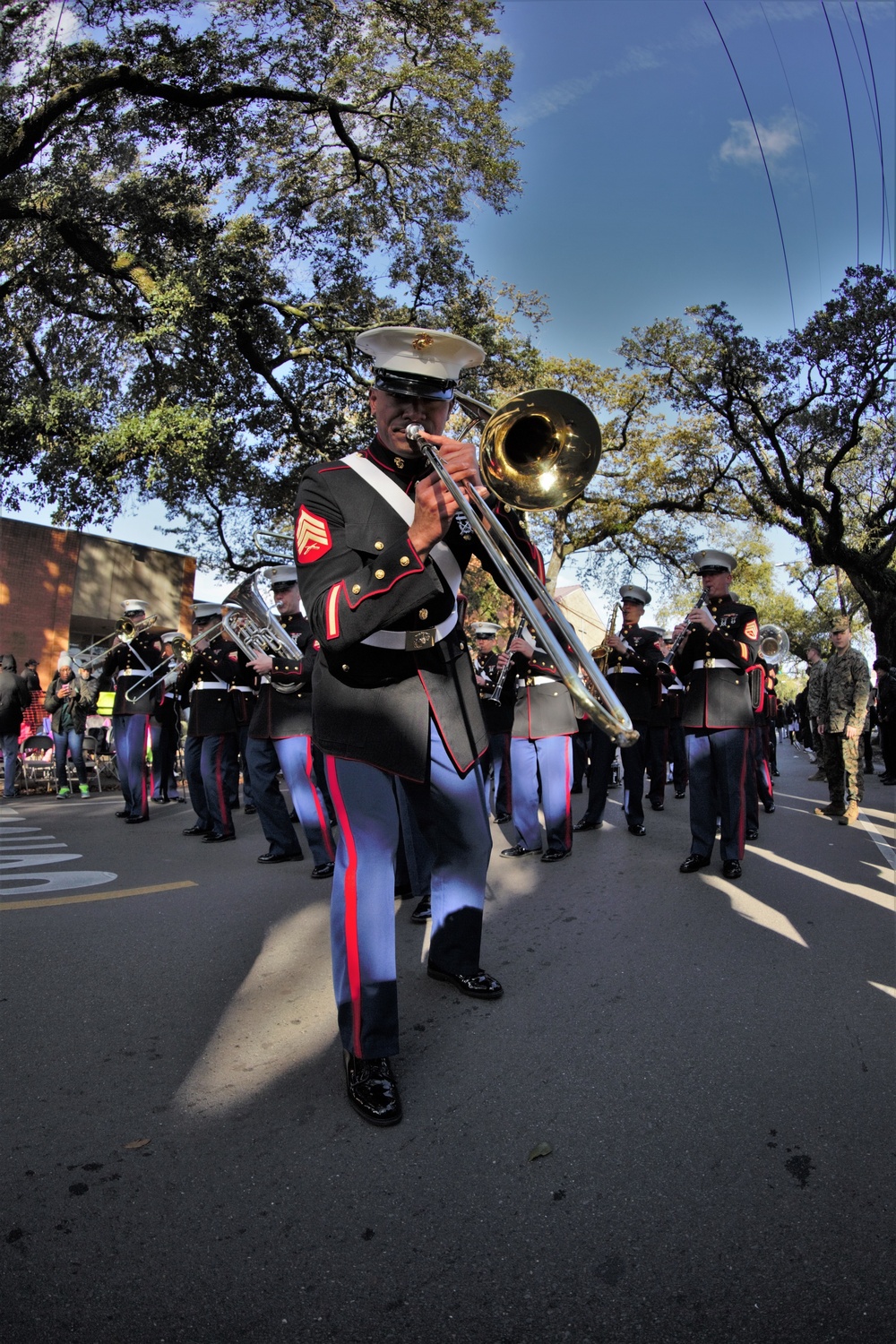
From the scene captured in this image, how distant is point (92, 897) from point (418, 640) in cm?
376

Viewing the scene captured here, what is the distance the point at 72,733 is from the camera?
44.9 ft

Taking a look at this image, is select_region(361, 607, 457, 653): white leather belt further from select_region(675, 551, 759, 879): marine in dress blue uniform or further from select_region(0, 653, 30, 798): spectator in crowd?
select_region(0, 653, 30, 798): spectator in crowd

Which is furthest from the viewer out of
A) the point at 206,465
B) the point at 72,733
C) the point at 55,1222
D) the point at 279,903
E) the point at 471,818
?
the point at 206,465

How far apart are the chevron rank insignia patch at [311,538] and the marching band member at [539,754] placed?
13.7ft

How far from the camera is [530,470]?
10.1 ft

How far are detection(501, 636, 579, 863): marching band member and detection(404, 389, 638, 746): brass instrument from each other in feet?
13.1

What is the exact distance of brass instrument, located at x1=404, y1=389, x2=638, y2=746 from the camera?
283 cm

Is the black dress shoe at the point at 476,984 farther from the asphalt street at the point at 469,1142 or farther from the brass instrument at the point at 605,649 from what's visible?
the brass instrument at the point at 605,649

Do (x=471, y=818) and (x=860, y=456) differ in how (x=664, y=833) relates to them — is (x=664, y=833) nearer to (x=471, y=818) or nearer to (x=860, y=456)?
(x=471, y=818)

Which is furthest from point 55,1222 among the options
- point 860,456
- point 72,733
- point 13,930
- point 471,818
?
point 860,456

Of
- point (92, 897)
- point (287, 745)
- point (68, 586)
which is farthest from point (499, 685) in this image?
point (68, 586)

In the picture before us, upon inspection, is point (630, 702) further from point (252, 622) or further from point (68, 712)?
point (68, 712)

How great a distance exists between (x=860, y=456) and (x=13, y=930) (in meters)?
28.4

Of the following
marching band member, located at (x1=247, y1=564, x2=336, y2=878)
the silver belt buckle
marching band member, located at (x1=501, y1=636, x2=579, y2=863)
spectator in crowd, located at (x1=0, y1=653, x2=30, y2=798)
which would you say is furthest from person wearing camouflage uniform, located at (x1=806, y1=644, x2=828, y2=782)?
spectator in crowd, located at (x1=0, y1=653, x2=30, y2=798)
